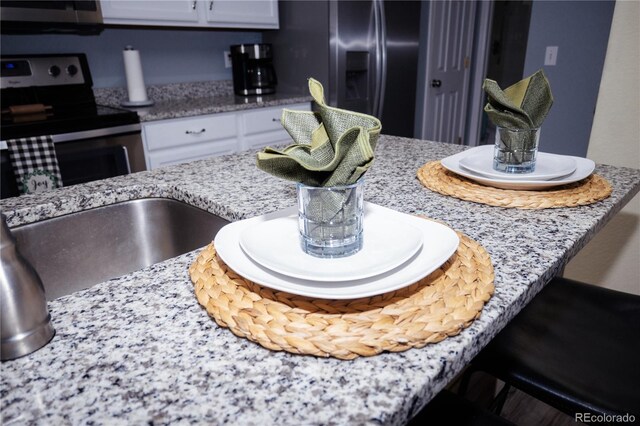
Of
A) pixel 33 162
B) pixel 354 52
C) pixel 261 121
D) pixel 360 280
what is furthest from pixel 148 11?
pixel 360 280

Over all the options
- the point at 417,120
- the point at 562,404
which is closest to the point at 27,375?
the point at 562,404

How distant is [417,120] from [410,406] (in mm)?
3702

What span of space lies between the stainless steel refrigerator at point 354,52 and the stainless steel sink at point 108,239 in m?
2.04

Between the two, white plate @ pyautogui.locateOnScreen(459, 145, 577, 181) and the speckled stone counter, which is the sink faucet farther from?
white plate @ pyautogui.locateOnScreen(459, 145, 577, 181)

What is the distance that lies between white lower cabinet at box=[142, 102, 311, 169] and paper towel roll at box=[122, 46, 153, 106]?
0.40m

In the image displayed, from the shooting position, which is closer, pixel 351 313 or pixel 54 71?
pixel 351 313

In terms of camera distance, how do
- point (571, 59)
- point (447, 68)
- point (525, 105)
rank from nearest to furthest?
point (525, 105) → point (571, 59) → point (447, 68)

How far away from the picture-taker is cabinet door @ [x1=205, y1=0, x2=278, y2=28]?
8.83 feet

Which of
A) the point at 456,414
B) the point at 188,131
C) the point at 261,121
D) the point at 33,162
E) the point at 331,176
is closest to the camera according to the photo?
the point at 331,176

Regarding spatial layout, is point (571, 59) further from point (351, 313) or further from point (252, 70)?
point (351, 313)

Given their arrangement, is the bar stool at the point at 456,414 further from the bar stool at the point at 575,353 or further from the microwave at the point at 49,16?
the microwave at the point at 49,16

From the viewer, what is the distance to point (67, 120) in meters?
1.93

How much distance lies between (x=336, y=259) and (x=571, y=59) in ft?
8.72

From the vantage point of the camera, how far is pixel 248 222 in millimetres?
659
